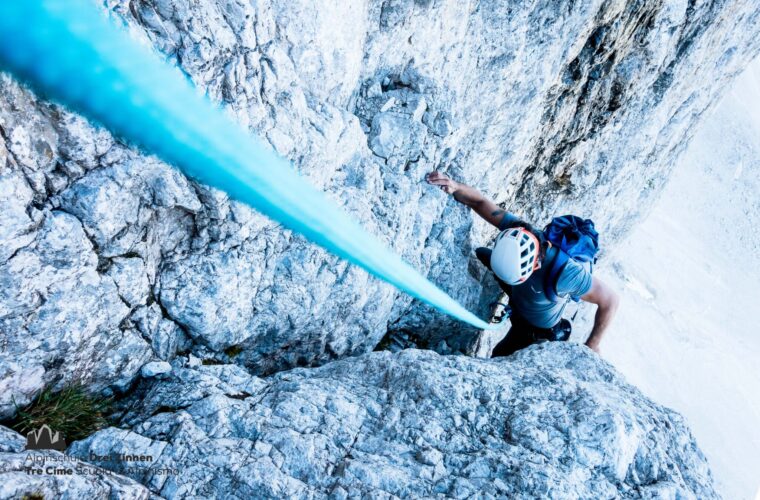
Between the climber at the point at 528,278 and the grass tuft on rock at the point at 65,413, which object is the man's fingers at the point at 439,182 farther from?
the grass tuft on rock at the point at 65,413

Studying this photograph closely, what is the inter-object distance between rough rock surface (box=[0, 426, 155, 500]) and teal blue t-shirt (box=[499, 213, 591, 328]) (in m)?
4.83

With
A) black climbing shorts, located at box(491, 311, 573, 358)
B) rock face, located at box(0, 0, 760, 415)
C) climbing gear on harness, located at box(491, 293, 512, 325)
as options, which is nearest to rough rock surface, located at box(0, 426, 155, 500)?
rock face, located at box(0, 0, 760, 415)

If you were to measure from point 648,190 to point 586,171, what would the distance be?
3193 mm

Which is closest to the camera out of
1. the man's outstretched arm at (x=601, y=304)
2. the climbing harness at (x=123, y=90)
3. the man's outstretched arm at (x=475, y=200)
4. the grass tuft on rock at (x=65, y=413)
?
the climbing harness at (x=123, y=90)

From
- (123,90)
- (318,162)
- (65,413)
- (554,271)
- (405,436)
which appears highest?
(123,90)

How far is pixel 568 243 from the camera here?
573cm

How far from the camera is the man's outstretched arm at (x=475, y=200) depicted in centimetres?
604

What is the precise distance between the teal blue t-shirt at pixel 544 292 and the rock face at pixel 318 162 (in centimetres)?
80

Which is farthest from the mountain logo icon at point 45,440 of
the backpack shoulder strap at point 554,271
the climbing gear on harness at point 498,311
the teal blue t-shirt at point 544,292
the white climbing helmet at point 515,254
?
the climbing gear on harness at point 498,311

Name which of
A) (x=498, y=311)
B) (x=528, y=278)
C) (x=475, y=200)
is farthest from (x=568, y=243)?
(x=498, y=311)

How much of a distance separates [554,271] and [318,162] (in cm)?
328

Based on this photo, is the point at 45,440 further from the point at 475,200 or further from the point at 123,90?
the point at 475,200

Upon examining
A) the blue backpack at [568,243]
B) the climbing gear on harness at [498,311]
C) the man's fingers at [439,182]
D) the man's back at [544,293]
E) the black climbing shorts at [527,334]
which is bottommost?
the climbing gear on harness at [498,311]

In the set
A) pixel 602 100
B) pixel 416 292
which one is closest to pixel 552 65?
pixel 602 100
